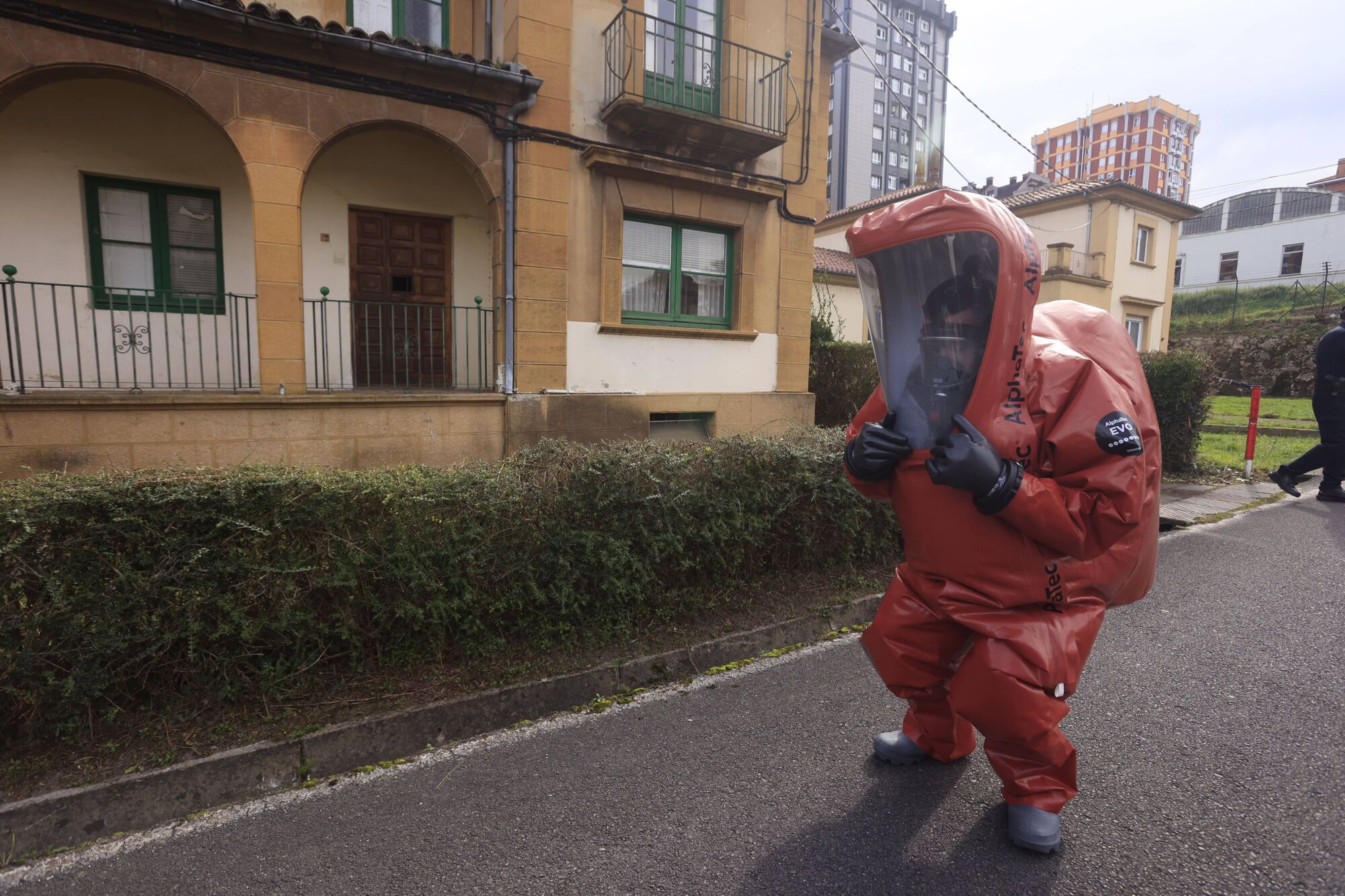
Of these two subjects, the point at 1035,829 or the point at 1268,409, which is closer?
the point at 1035,829

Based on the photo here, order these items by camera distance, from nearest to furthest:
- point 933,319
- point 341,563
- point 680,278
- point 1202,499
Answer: point 933,319
point 341,563
point 1202,499
point 680,278

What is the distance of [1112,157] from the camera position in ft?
310

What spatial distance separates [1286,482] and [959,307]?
9.60 metres

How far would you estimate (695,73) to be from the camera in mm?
9312

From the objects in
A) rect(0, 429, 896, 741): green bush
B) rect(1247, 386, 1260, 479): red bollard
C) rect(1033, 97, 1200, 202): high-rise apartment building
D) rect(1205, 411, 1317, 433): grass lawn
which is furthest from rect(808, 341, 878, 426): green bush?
rect(1033, 97, 1200, 202): high-rise apartment building

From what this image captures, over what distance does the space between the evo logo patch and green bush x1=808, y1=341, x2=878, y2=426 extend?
29.2 feet

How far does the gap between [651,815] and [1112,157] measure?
384 ft

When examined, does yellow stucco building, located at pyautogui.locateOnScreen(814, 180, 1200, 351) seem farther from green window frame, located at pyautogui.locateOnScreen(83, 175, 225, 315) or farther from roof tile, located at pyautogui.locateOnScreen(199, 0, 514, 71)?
green window frame, located at pyautogui.locateOnScreen(83, 175, 225, 315)

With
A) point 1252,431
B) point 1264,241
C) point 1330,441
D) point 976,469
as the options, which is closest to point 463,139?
point 976,469

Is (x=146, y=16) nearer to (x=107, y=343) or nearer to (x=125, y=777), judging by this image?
(x=107, y=343)

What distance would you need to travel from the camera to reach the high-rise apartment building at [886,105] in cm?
6159

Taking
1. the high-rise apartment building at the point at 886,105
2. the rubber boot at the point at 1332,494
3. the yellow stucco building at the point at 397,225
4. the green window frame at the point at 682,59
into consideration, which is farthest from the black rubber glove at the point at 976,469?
the high-rise apartment building at the point at 886,105

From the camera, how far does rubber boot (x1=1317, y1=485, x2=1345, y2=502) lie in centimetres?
820

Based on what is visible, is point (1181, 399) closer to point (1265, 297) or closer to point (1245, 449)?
point (1245, 449)
